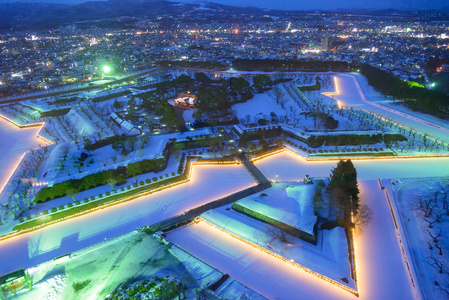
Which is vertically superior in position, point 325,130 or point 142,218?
point 325,130

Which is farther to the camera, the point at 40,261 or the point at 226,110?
the point at 226,110

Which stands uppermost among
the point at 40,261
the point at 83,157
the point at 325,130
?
the point at 325,130

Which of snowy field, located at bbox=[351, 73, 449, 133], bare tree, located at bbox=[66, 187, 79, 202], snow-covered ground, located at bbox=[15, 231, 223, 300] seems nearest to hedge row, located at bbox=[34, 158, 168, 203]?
bare tree, located at bbox=[66, 187, 79, 202]

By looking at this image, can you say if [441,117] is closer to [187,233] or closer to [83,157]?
[187,233]

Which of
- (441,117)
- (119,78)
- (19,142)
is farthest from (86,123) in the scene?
(441,117)

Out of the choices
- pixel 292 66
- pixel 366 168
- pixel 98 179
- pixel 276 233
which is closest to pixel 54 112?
pixel 98 179

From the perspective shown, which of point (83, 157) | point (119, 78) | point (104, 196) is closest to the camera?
point (104, 196)

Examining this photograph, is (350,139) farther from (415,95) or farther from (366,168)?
(415,95)

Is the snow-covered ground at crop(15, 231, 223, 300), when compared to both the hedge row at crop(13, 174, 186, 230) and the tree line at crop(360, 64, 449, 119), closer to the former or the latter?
the hedge row at crop(13, 174, 186, 230)
